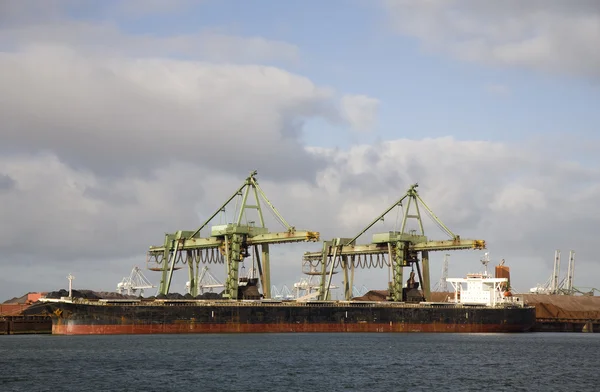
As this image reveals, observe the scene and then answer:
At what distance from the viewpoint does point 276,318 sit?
78.8m

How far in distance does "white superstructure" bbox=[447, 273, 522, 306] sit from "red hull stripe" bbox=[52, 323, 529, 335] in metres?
3.29

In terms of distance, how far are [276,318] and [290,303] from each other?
2.97 m

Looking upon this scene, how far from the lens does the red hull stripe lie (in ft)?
239

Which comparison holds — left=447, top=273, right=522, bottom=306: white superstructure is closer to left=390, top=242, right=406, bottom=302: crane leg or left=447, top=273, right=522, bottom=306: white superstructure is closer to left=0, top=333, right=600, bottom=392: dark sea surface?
left=390, top=242, right=406, bottom=302: crane leg

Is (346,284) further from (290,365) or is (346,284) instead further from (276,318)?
(290,365)

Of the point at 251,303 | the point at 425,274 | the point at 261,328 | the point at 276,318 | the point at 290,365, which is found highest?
the point at 425,274

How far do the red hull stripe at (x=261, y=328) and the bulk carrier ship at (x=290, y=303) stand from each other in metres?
0.09

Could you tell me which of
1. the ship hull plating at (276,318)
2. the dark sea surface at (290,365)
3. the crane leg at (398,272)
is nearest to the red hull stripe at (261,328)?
the ship hull plating at (276,318)

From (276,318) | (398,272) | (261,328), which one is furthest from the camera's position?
(398,272)

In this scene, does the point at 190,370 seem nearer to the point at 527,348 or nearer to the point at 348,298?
the point at 527,348

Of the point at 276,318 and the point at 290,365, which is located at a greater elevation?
the point at 276,318

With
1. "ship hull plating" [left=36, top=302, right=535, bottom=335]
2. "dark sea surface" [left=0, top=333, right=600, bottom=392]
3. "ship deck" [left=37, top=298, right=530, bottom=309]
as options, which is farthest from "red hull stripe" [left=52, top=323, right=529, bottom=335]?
"dark sea surface" [left=0, top=333, right=600, bottom=392]

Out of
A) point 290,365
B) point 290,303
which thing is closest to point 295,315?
point 290,303

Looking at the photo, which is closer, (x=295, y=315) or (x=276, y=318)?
(x=276, y=318)
